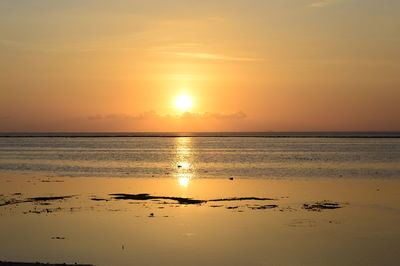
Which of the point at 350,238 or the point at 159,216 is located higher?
the point at 159,216

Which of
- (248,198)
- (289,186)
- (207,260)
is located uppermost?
(289,186)

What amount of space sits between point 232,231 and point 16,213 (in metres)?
11.7

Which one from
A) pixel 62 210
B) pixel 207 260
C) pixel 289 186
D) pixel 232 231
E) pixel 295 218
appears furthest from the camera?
pixel 289 186

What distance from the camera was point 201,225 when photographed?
23.4 metres

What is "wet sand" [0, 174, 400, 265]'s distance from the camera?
58.6ft

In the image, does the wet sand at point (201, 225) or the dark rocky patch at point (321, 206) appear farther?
the dark rocky patch at point (321, 206)

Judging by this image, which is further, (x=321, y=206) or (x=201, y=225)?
(x=321, y=206)

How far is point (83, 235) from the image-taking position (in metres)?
21.1

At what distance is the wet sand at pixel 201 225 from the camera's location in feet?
58.6

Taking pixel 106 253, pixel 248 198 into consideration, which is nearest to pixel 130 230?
A: pixel 106 253

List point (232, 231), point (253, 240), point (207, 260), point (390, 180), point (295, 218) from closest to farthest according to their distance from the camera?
1. point (207, 260)
2. point (253, 240)
3. point (232, 231)
4. point (295, 218)
5. point (390, 180)

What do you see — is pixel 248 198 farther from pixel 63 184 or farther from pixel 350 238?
pixel 63 184

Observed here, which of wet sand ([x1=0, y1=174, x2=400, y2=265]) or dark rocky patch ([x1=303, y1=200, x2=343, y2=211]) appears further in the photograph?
dark rocky patch ([x1=303, y1=200, x2=343, y2=211])

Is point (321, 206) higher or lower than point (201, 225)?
higher
